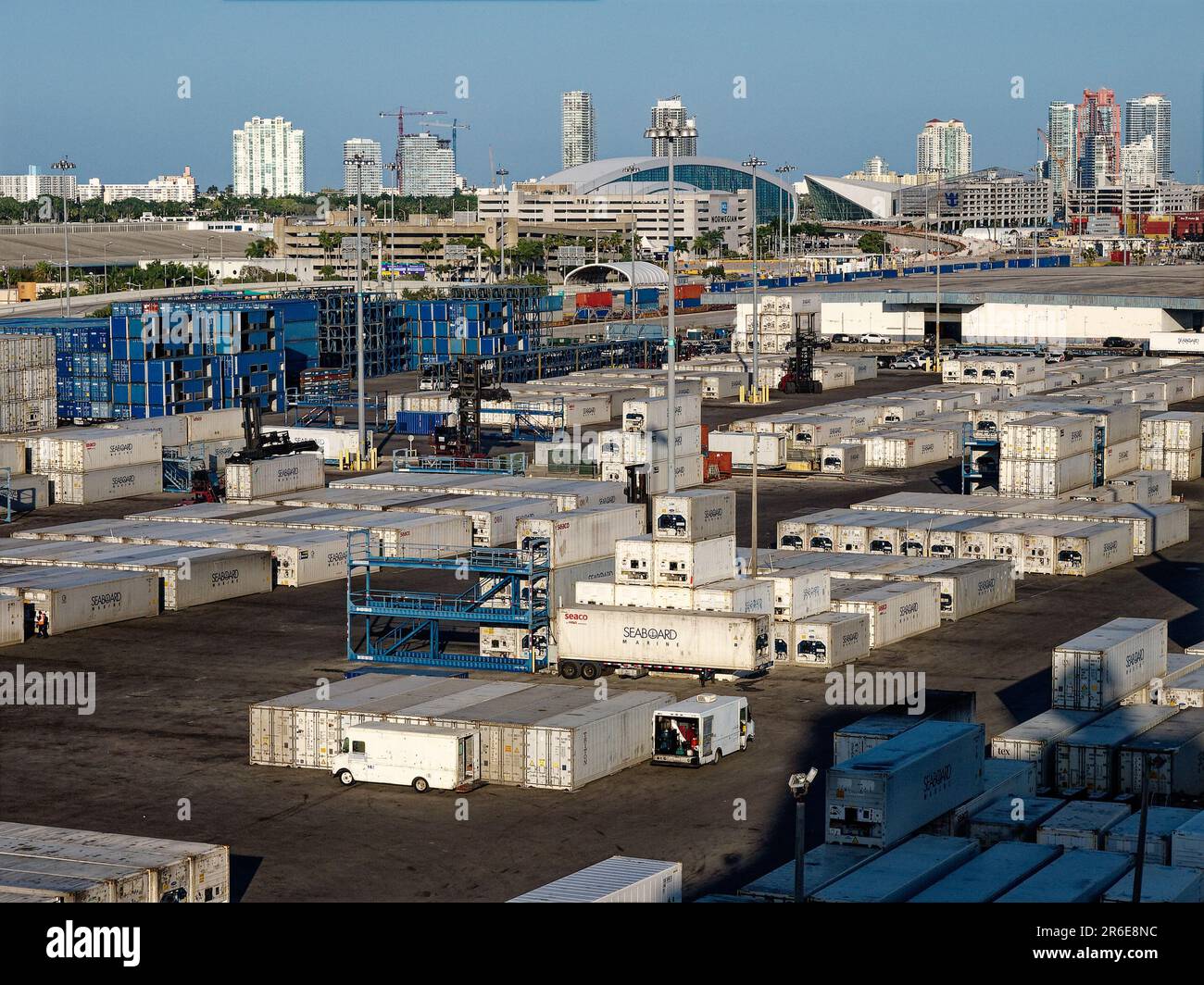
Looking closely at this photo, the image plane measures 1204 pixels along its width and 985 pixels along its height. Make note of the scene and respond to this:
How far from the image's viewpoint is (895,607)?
52281mm

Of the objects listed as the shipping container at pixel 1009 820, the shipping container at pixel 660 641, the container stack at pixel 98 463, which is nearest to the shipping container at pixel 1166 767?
the shipping container at pixel 1009 820

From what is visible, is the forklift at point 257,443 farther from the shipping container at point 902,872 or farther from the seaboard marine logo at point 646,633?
the shipping container at point 902,872

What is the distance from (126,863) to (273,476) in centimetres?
5108

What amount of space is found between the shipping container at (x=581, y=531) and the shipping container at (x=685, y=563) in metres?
3.21

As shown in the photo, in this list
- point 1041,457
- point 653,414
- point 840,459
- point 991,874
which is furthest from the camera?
point 840,459

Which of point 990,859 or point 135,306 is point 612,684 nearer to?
point 990,859

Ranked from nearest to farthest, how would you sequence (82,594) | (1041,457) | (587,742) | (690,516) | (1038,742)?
(1038,742)
(587,742)
(690,516)
(82,594)
(1041,457)

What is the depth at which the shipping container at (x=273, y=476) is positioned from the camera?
7531 centimetres

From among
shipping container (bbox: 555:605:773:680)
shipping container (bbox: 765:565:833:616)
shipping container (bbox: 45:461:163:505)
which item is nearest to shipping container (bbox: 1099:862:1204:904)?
shipping container (bbox: 555:605:773:680)

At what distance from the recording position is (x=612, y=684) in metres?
47.2

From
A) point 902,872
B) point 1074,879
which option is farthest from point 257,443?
point 1074,879

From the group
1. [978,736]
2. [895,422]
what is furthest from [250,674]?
[895,422]

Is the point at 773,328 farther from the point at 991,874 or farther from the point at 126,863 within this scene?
the point at 126,863

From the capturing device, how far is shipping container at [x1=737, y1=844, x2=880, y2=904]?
87.5ft
